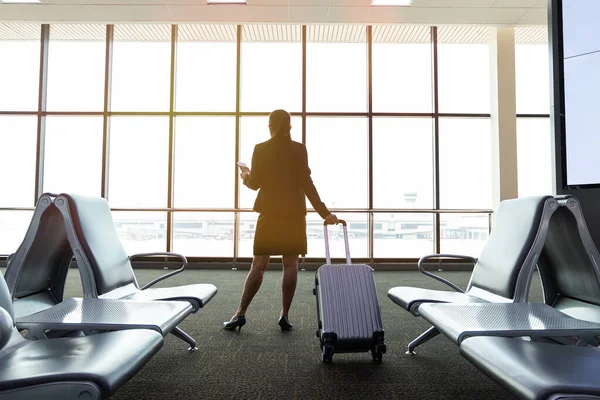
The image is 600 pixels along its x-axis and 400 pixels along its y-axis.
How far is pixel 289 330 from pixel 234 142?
4.13 metres

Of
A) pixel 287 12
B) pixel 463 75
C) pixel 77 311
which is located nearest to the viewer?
pixel 77 311

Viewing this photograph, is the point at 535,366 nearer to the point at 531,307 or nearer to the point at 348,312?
the point at 531,307

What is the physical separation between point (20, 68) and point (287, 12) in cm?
420

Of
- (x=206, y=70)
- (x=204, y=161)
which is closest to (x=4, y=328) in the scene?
(x=204, y=161)

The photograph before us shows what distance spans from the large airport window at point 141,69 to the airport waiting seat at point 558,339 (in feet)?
18.8

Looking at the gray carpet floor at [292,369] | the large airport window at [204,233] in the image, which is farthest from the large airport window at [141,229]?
the gray carpet floor at [292,369]

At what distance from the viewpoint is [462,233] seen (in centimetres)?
614

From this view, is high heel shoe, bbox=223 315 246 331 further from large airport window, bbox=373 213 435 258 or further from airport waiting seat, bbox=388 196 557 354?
large airport window, bbox=373 213 435 258

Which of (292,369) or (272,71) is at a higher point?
(272,71)

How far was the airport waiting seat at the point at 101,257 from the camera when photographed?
1695mm

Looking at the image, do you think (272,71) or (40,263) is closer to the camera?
(40,263)

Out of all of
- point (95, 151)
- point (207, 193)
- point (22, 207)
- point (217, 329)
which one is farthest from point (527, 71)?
point (22, 207)

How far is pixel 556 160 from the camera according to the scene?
2.08 m

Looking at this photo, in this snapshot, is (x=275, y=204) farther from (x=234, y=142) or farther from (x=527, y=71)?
(x=527, y=71)
